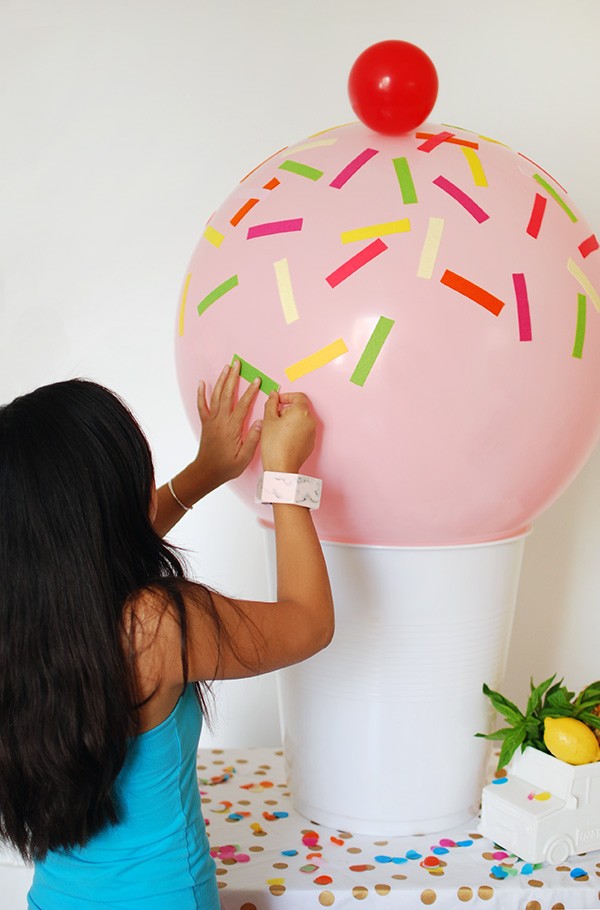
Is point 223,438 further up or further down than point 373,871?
further up

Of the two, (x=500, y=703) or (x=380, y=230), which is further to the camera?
(x=500, y=703)

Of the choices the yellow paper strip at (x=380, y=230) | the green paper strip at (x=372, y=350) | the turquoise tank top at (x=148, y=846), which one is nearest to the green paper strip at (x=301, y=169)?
the yellow paper strip at (x=380, y=230)

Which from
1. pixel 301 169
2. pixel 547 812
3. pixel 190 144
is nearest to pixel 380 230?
pixel 301 169

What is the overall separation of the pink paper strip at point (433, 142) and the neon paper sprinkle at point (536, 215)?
128 millimetres

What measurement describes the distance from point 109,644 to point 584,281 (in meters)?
0.66

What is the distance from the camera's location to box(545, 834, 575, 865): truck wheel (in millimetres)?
1197

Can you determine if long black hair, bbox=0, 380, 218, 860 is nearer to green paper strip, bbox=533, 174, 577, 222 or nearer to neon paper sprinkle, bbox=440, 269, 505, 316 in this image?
neon paper sprinkle, bbox=440, 269, 505, 316

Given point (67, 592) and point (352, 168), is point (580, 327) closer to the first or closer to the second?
point (352, 168)

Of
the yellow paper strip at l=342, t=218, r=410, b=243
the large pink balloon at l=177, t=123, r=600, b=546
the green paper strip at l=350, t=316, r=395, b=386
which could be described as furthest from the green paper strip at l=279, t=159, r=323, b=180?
the green paper strip at l=350, t=316, r=395, b=386

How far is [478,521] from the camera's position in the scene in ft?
3.79

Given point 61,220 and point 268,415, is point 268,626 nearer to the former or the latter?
point 268,415

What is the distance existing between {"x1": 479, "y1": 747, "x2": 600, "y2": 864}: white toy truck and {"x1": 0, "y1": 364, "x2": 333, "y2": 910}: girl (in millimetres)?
382

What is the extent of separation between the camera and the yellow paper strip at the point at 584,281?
110cm

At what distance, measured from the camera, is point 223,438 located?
1.14m
